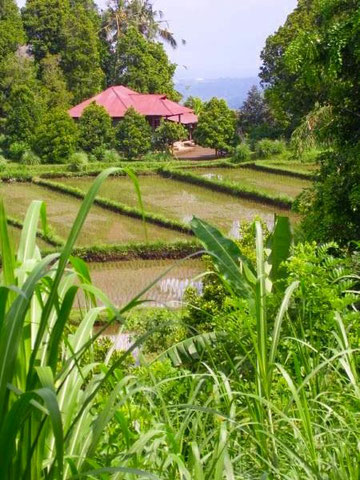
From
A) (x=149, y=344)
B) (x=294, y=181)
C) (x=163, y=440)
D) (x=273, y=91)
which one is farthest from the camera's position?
(x=294, y=181)

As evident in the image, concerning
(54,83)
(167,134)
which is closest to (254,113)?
(167,134)

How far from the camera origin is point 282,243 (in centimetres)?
332

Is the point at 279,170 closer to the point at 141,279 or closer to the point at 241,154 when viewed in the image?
the point at 241,154

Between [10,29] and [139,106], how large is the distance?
4.88 meters

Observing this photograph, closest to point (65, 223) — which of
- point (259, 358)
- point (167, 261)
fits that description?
point (167, 261)

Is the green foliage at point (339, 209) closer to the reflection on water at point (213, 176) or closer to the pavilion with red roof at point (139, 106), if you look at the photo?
the reflection on water at point (213, 176)

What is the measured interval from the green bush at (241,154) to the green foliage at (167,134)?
2406 mm

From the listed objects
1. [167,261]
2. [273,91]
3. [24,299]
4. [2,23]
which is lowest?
[167,261]

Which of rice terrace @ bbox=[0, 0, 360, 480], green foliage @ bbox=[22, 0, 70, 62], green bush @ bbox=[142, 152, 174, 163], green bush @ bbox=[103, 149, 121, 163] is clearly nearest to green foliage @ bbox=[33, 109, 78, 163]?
rice terrace @ bbox=[0, 0, 360, 480]

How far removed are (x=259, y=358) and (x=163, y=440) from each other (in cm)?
25

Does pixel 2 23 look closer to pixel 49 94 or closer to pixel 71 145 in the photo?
pixel 49 94

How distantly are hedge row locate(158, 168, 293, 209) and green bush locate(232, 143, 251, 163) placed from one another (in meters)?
2.25

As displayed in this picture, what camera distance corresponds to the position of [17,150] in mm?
20984

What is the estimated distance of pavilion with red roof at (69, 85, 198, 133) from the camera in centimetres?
2386
